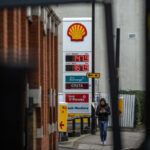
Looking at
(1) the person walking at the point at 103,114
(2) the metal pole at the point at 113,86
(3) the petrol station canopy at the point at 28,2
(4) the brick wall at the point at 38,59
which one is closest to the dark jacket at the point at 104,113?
(1) the person walking at the point at 103,114

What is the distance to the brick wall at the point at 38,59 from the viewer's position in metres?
8.11

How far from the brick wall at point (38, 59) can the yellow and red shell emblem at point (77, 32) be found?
466 inches

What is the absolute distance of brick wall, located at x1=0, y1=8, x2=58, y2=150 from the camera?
8.11 meters

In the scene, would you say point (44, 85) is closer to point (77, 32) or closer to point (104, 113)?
point (104, 113)

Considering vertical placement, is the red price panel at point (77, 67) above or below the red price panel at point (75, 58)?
below

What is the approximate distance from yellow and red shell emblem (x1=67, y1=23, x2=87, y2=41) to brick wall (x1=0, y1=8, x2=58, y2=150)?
38.8 feet

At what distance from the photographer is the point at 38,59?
29.4 ft

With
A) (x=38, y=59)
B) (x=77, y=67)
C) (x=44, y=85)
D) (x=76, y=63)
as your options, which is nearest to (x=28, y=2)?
(x=38, y=59)

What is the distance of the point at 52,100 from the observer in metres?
13.8

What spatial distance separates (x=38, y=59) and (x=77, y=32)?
17.8 m

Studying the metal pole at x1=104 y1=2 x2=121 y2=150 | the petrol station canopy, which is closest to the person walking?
the petrol station canopy

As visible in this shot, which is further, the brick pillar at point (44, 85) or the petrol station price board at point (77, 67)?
the petrol station price board at point (77, 67)

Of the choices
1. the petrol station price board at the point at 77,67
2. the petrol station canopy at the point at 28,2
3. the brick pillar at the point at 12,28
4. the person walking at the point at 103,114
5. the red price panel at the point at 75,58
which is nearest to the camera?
the petrol station canopy at the point at 28,2

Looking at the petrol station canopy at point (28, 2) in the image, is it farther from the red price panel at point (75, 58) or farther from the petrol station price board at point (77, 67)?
the red price panel at point (75, 58)
